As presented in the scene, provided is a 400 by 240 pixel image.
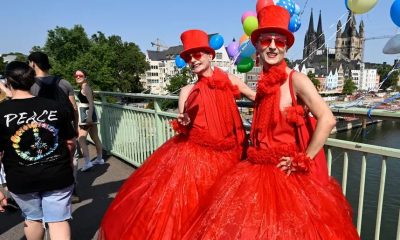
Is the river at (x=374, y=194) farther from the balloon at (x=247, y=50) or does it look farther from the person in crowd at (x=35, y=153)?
the person in crowd at (x=35, y=153)

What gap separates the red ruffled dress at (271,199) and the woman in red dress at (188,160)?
22 cm

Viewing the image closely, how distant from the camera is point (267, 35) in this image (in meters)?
1.78

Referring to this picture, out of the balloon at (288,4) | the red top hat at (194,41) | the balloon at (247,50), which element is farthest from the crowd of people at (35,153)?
the balloon at (247,50)

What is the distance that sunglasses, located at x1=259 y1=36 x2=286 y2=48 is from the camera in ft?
5.77

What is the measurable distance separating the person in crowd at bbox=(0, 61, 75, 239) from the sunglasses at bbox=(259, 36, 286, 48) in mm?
1448

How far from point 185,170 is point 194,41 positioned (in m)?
0.96

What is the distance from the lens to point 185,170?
2150mm

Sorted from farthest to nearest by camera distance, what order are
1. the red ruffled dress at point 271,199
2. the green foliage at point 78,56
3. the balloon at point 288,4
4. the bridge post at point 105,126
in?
1. the green foliage at point 78,56
2. the bridge post at point 105,126
3. the balloon at point 288,4
4. the red ruffled dress at point 271,199

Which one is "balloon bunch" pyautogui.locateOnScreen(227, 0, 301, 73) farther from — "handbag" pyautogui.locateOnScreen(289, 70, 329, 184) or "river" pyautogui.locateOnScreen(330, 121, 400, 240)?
"river" pyautogui.locateOnScreen(330, 121, 400, 240)

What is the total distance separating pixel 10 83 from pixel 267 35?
1.70 meters

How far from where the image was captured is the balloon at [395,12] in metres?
4.04

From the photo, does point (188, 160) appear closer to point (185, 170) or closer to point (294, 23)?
point (185, 170)

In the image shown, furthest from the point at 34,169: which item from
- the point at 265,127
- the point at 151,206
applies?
the point at 265,127

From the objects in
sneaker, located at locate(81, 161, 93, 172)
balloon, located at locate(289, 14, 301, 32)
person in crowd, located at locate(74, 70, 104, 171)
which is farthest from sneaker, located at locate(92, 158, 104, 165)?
balloon, located at locate(289, 14, 301, 32)
